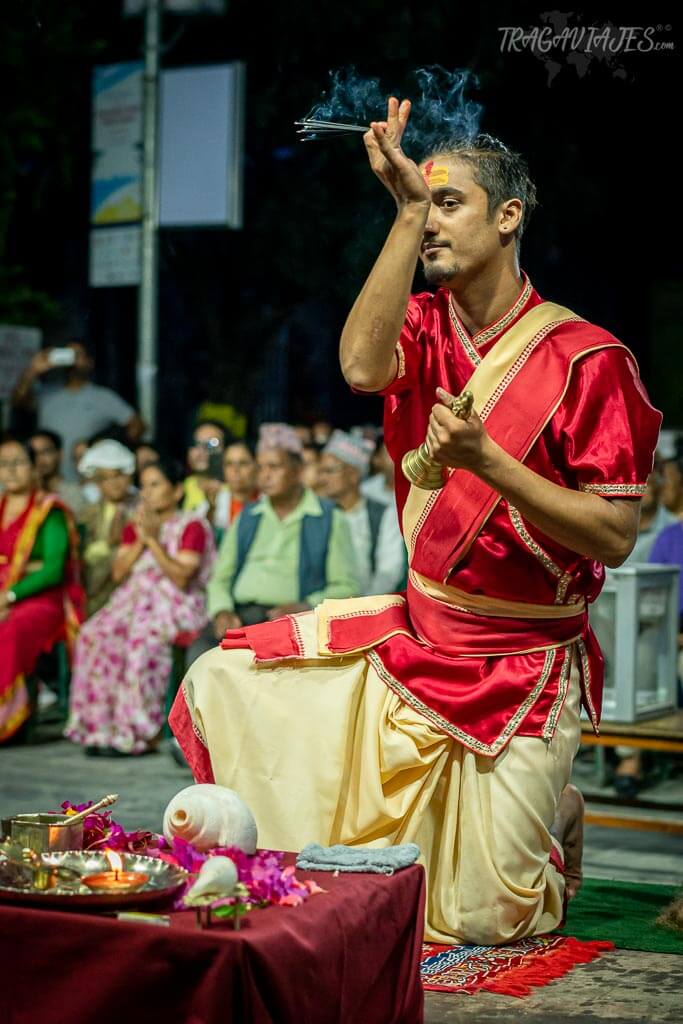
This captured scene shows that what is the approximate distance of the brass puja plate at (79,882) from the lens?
8.75ft

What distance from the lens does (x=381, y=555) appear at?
7703 millimetres

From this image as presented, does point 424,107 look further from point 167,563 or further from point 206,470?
point 206,470

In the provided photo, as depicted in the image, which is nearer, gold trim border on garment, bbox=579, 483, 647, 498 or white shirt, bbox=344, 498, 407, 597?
gold trim border on garment, bbox=579, 483, 647, 498

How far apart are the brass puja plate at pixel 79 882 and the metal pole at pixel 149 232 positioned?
8.62 meters

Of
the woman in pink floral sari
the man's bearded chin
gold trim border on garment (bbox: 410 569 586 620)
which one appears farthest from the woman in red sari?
the man's bearded chin

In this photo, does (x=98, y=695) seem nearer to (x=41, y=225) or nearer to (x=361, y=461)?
(x=361, y=461)

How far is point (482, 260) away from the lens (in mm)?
3820

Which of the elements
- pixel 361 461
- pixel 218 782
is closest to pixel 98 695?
pixel 361 461

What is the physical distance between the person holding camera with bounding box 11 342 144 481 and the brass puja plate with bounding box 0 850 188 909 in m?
8.27

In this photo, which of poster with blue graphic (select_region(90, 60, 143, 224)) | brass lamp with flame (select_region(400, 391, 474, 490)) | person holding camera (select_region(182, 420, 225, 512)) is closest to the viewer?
brass lamp with flame (select_region(400, 391, 474, 490))

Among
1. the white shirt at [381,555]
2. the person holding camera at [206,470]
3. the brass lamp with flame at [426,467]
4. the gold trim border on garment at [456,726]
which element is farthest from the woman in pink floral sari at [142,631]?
the brass lamp with flame at [426,467]

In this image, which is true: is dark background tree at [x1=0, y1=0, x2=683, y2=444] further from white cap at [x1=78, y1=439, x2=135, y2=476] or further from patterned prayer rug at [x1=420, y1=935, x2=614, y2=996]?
patterned prayer rug at [x1=420, y1=935, x2=614, y2=996]

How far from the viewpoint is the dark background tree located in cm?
1296

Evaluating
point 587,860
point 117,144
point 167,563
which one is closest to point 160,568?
point 167,563
